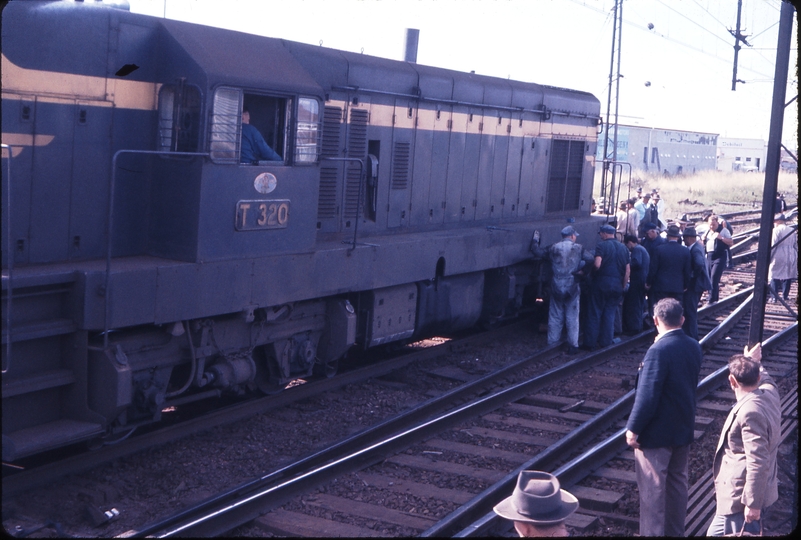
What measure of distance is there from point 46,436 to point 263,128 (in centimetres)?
342

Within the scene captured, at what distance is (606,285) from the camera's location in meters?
12.3

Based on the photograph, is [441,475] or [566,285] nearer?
[441,475]

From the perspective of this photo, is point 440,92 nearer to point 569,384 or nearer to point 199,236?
point 569,384

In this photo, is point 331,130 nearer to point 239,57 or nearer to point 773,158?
point 239,57

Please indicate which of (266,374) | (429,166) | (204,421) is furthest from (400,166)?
(204,421)

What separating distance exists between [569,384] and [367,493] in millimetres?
4439

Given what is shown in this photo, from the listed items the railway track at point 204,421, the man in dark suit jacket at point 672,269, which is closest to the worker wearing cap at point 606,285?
the man in dark suit jacket at point 672,269

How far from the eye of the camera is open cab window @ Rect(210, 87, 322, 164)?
7102mm

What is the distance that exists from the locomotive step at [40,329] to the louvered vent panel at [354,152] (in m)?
4.12

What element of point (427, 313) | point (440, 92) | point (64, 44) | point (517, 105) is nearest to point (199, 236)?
point (64, 44)

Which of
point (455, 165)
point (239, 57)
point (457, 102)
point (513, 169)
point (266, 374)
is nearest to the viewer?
point (239, 57)

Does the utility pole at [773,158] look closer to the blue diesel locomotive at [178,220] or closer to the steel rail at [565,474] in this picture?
the steel rail at [565,474]

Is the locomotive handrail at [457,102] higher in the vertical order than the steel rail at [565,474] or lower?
higher

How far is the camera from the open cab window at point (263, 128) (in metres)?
7.10
